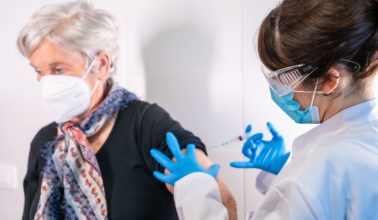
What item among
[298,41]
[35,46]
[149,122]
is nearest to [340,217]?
[298,41]

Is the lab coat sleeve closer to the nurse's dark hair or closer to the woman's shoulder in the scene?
the nurse's dark hair

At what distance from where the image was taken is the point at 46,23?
1189 mm

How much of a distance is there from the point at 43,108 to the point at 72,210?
58 cm

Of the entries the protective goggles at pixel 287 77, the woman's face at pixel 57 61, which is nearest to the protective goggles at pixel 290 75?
the protective goggles at pixel 287 77

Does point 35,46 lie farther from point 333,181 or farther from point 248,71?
point 333,181

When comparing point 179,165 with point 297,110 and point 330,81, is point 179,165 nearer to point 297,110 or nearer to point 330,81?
point 297,110

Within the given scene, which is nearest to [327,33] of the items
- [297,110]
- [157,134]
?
[297,110]

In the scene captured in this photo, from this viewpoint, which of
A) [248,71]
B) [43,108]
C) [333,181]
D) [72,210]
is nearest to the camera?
[333,181]

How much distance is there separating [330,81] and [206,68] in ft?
2.19

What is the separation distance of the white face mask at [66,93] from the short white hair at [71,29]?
0.07 metres

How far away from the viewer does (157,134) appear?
1.16m

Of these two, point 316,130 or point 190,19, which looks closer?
point 316,130

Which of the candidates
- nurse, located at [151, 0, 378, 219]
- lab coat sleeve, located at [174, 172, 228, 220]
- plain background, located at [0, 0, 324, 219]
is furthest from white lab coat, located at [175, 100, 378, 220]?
plain background, located at [0, 0, 324, 219]

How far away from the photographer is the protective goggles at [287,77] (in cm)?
74
